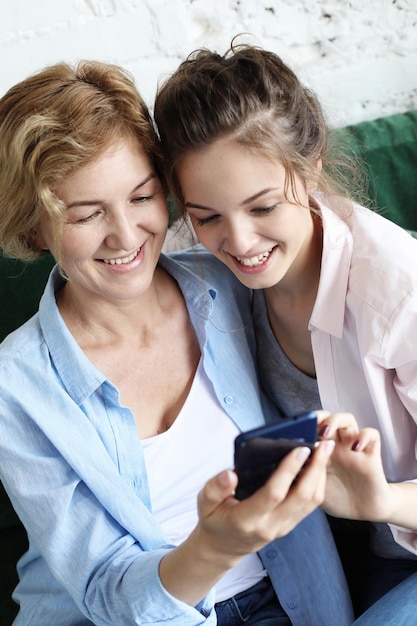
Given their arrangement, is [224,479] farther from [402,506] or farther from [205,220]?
[205,220]

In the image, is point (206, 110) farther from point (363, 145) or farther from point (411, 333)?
point (363, 145)

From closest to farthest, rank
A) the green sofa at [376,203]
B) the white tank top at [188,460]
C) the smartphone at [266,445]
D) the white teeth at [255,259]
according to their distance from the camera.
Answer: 1. the smartphone at [266,445]
2. the white teeth at [255,259]
3. the white tank top at [188,460]
4. the green sofa at [376,203]

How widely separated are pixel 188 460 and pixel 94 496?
0.18m

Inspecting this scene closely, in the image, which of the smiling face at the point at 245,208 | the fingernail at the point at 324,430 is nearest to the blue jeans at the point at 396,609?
the fingernail at the point at 324,430

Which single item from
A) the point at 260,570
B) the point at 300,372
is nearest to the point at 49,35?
the point at 300,372

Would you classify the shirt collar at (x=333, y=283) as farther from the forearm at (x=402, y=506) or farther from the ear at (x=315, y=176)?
the forearm at (x=402, y=506)

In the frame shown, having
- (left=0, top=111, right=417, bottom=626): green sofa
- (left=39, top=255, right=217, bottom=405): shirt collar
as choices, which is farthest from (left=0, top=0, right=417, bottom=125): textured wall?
(left=39, top=255, right=217, bottom=405): shirt collar

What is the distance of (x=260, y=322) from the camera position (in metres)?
1.54

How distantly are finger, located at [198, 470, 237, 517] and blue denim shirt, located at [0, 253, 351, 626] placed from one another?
219 mm

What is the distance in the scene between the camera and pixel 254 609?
1.42m

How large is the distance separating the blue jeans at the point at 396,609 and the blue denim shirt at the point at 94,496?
0.16 meters

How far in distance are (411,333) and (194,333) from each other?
0.43m

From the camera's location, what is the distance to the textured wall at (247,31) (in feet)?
5.74

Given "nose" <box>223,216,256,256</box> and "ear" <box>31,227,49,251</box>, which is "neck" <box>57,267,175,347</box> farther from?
"nose" <box>223,216,256,256</box>
